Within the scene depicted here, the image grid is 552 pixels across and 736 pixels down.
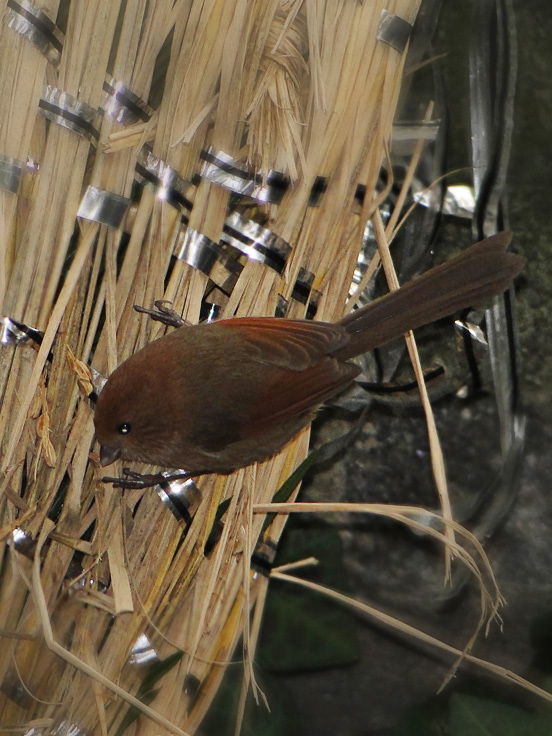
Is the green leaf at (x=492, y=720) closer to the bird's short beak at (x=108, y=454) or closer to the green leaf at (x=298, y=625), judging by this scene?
the green leaf at (x=298, y=625)

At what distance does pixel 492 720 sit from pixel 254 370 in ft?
3.27

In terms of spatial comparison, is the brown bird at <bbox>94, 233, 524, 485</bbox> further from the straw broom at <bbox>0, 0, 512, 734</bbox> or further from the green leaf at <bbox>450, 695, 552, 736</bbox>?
the green leaf at <bbox>450, 695, 552, 736</bbox>

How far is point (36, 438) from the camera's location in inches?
62.5

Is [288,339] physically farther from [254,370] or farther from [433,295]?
[433,295]

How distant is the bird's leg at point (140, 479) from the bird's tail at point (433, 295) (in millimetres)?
430

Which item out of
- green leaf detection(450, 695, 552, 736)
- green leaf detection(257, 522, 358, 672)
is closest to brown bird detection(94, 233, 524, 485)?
green leaf detection(257, 522, 358, 672)

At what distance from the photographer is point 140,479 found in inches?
62.2

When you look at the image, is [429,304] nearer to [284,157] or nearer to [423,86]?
[284,157]

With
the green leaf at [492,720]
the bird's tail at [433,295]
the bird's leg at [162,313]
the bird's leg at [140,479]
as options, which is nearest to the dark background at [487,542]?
the green leaf at [492,720]

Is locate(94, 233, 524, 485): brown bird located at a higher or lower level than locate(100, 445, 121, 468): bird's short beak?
higher

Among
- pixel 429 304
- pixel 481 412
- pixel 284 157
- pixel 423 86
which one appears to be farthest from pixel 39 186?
pixel 481 412

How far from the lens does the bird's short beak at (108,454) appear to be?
1.55 m

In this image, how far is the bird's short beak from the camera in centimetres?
155

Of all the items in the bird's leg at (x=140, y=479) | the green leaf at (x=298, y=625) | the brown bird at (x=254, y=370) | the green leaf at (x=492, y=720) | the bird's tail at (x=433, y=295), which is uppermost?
the bird's tail at (x=433, y=295)
